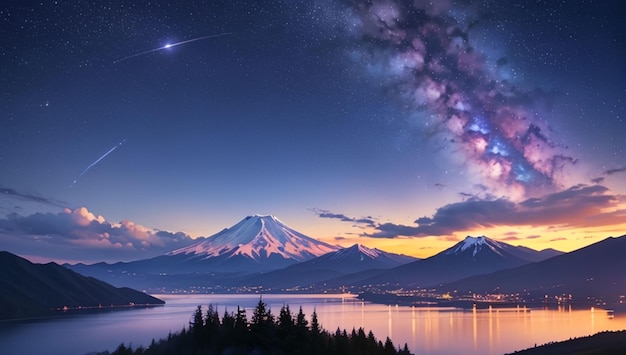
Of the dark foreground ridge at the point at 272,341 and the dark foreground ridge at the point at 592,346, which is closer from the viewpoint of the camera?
the dark foreground ridge at the point at 272,341

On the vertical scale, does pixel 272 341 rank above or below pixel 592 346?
above

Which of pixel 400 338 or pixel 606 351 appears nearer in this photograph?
pixel 606 351

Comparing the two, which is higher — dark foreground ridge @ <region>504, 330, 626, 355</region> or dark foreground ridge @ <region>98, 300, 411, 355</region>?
dark foreground ridge @ <region>98, 300, 411, 355</region>

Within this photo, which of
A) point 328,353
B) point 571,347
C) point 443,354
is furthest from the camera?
point 443,354

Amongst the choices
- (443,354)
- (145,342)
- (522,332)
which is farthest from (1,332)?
(522,332)

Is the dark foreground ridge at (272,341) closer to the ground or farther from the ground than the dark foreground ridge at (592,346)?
farther from the ground

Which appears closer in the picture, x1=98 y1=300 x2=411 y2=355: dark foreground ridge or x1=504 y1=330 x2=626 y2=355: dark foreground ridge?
x1=98 y1=300 x2=411 y2=355: dark foreground ridge

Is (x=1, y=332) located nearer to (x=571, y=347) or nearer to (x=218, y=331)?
(x=218, y=331)

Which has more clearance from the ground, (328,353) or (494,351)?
(328,353)
